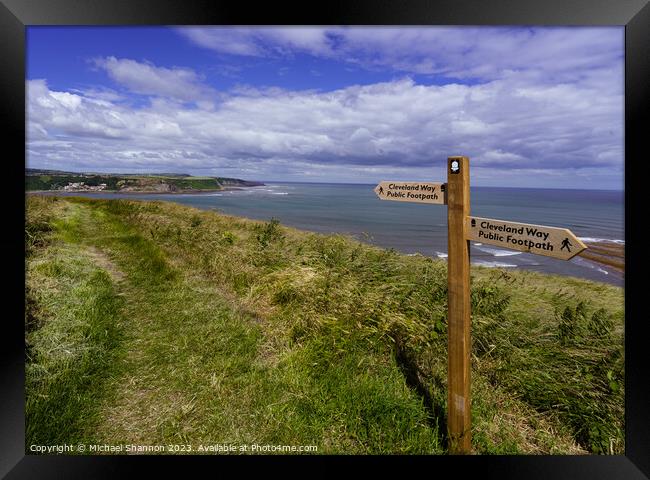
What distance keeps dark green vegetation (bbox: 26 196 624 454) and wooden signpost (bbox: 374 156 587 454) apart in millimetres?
408

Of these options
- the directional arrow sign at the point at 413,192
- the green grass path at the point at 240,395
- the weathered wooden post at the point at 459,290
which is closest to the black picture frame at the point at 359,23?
the green grass path at the point at 240,395

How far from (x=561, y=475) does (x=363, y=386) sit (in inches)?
65.9

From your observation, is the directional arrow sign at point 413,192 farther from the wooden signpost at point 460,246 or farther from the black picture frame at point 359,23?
the black picture frame at point 359,23

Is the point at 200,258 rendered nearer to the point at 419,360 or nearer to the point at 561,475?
the point at 419,360

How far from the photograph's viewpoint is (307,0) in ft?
9.03

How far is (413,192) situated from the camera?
9.84ft

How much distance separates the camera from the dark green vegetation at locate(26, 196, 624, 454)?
3.23m

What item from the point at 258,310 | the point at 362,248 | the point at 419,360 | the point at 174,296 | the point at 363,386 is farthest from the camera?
the point at 362,248

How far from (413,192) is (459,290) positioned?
2.82 ft

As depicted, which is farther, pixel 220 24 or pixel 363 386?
pixel 363 386

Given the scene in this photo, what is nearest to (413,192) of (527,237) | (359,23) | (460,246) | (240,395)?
(460,246)
